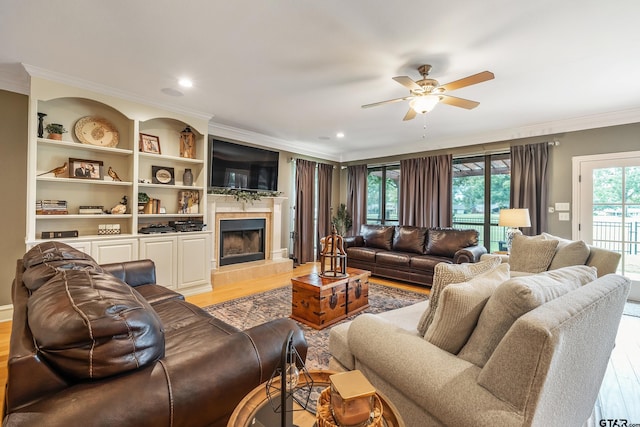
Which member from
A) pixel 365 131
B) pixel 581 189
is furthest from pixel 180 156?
pixel 581 189

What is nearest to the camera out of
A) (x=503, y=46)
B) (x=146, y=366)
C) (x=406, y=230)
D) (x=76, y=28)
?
(x=146, y=366)

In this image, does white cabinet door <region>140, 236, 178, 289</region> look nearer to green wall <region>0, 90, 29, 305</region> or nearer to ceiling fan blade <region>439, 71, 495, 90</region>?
green wall <region>0, 90, 29, 305</region>

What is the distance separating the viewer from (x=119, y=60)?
2.71 meters

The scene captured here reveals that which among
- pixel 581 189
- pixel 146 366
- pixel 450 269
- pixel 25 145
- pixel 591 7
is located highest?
pixel 591 7

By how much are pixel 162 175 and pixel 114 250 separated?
121cm

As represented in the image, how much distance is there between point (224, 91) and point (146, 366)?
3.14m

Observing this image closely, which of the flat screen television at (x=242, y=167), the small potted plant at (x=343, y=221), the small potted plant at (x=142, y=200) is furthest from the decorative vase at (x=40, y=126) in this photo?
Result: the small potted plant at (x=343, y=221)

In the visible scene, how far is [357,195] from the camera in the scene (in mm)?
6953

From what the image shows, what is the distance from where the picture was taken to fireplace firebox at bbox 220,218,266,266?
5.01 meters

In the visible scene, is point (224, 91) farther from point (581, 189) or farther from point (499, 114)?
point (581, 189)

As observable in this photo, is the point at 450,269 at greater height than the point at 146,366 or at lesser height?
greater

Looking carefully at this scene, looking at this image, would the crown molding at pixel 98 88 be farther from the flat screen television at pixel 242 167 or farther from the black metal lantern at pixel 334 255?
the black metal lantern at pixel 334 255

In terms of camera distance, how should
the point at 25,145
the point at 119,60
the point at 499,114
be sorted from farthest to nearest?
the point at 499,114
the point at 25,145
the point at 119,60

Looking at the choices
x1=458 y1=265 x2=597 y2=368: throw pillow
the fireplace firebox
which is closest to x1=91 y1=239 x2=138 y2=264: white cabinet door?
the fireplace firebox
